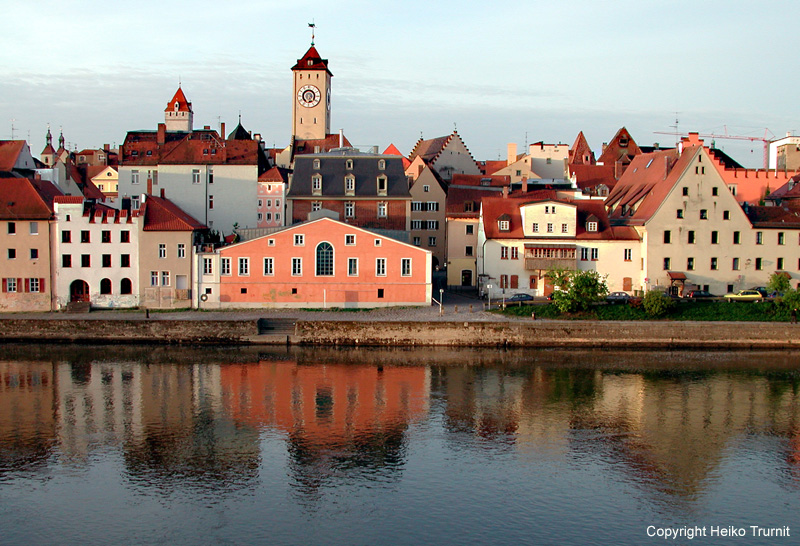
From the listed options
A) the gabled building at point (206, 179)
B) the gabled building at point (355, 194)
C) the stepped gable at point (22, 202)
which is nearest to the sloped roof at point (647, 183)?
the gabled building at point (355, 194)

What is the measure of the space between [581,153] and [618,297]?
43363 mm

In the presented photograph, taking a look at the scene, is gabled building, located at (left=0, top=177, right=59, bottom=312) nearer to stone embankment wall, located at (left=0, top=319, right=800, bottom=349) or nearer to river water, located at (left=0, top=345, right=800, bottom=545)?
stone embankment wall, located at (left=0, top=319, right=800, bottom=349)

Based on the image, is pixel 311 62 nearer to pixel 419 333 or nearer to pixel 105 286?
pixel 105 286

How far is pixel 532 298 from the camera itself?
5194cm

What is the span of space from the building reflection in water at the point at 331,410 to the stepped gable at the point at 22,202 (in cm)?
1988

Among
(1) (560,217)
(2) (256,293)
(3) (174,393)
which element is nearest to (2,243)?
(2) (256,293)

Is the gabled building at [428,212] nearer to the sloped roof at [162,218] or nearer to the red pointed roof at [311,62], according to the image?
the sloped roof at [162,218]

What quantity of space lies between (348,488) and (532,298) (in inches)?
1155

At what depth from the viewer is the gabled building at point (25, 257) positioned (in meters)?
51.8

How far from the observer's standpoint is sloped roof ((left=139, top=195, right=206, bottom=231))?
52031 millimetres

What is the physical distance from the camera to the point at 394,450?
28.3m

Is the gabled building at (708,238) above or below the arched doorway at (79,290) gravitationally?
above

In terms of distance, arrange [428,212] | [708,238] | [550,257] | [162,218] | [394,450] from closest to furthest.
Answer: [394,450], [162,218], [550,257], [708,238], [428,212]

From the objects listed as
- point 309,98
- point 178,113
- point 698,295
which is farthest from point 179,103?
point 698,295
